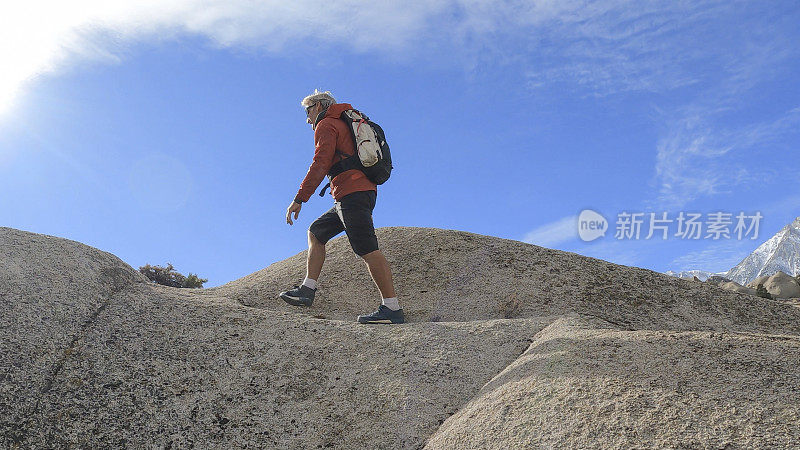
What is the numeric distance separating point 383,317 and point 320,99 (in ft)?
9.28

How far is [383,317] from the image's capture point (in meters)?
7.43

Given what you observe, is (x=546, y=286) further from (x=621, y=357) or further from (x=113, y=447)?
(x=113, y=447)

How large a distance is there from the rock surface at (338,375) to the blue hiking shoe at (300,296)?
0.55 ft

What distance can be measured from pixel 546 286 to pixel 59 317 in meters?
6.09

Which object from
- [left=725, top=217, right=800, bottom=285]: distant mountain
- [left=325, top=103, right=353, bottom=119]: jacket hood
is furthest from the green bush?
[left=725, top=217, right=800, bottom=285]: distant mountain

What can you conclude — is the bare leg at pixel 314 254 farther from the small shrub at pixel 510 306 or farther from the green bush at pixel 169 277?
the green bush at pixel 169 277

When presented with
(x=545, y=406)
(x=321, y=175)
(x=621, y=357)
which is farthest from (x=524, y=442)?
(x=321, y=175)

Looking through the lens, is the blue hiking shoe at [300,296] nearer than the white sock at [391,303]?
No

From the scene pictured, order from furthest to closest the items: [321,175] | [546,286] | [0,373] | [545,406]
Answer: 1. [546,286]
2. [321,175]
3. [0,373]
4. [545,406]

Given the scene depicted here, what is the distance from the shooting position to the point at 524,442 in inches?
176

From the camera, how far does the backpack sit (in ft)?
24.6

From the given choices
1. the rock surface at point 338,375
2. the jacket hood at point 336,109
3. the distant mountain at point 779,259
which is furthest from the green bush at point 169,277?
the distant mountain at point 779,259

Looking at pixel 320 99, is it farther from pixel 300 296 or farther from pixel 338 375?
pixel 338 375

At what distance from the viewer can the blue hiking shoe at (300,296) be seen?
26.6ft
